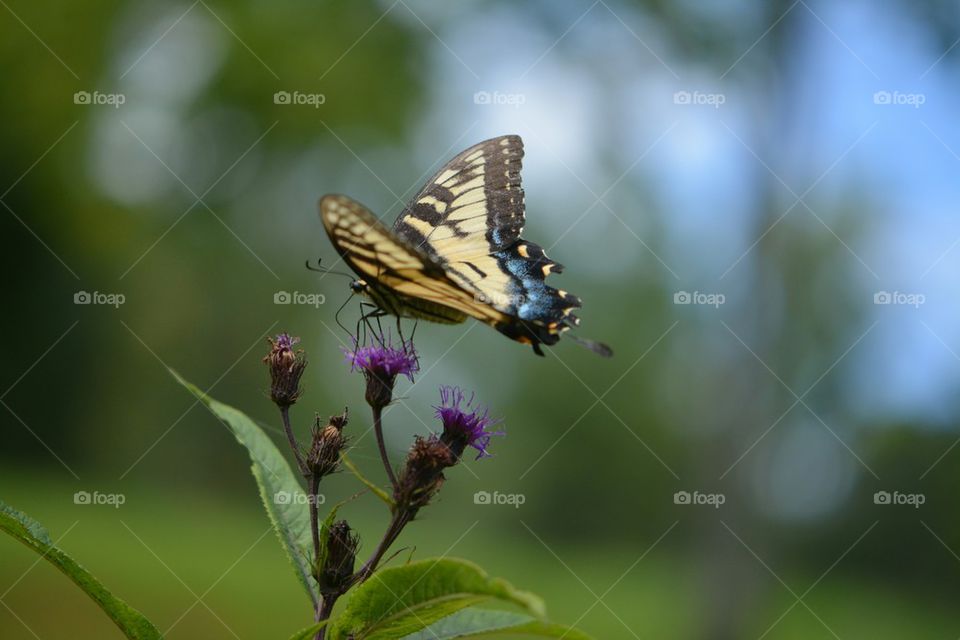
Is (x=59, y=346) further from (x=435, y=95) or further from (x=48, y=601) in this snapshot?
(x=48, y=601)

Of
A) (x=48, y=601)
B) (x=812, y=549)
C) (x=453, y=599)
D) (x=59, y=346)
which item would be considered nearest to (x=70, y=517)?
(x=48, y=601)

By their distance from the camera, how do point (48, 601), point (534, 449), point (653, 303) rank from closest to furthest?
1. point (48, 601)
2. point (653, 303)
3. point (534, 449)

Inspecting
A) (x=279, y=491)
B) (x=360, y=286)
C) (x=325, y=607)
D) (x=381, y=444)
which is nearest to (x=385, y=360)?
(x=360, y=286)

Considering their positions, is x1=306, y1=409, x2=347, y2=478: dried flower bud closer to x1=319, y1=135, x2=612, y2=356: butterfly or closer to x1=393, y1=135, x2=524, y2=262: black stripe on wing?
x1=319, y1=135, x2=612, y2=356: butterfly

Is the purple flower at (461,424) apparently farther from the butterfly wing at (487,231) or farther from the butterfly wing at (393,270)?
the butterfly wing at (487,231)

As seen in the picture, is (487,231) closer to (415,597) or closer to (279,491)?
(279,491)

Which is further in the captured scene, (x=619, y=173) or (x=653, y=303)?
(x=653, y=303)
